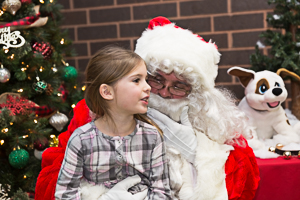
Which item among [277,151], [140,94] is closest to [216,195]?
[140,94]

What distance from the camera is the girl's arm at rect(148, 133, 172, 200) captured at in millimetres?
1272

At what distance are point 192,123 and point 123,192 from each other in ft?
1.48

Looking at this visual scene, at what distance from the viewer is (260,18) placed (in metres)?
2.53

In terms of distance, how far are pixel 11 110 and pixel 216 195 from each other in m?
1.28

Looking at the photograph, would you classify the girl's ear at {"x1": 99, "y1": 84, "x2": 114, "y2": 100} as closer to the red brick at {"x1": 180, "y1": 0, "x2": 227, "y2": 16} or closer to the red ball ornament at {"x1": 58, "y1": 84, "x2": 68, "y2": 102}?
the red ball ornament at {"x1": 58, "y1": 84, "x2": 68, "y2": 102}

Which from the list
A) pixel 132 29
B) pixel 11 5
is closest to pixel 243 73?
pixel 132 29

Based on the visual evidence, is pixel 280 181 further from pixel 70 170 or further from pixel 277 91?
pixel 70 170

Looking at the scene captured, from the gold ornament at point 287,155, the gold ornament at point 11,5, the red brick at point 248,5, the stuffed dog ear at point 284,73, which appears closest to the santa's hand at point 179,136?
the gold ornament at point 287,155

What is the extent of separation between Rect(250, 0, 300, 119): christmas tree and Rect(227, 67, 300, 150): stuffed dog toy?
0.12 meters

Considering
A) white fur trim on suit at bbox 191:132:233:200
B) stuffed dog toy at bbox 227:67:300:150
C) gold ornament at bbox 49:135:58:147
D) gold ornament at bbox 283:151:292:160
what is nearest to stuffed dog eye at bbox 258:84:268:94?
stuffed dog toy at bbox 227:67:300:150

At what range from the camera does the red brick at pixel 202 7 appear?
2559 millimetres

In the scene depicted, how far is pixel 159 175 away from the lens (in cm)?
128

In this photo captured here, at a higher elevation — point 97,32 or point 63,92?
point 97,32

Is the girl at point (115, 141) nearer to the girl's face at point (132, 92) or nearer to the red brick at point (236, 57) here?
the girl's face at point (132, 92)
